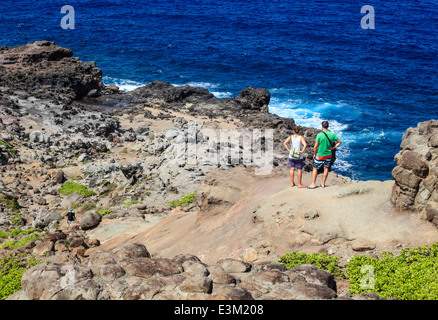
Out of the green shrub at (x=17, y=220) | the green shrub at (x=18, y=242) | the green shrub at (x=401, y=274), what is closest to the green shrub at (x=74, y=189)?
the green shrub at (x=17, y=220)

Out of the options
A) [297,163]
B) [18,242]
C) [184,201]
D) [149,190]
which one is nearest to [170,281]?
[297,163]

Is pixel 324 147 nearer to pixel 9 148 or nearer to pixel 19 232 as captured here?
pixel 19 232

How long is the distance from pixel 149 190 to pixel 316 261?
1335 cm

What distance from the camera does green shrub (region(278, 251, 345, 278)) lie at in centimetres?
1068

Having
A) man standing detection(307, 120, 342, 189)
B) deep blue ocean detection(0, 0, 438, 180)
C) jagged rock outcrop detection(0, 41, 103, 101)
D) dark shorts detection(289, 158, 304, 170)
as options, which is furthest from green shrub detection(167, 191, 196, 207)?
jagged rock outcrop detection(0, 41, 103, 101)

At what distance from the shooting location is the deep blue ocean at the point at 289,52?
48.3 metres

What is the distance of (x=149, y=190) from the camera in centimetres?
2278

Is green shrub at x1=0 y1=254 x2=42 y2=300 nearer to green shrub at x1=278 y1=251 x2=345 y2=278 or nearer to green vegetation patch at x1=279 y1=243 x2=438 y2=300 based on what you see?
green shrub at x1=278 y1=251 x2=345 y2=278

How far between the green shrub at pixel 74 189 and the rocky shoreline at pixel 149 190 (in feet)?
0.22

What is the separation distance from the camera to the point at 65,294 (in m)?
8.62

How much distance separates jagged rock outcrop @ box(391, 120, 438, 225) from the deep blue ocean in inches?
978

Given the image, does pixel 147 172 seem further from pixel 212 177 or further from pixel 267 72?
pixel 267 72
